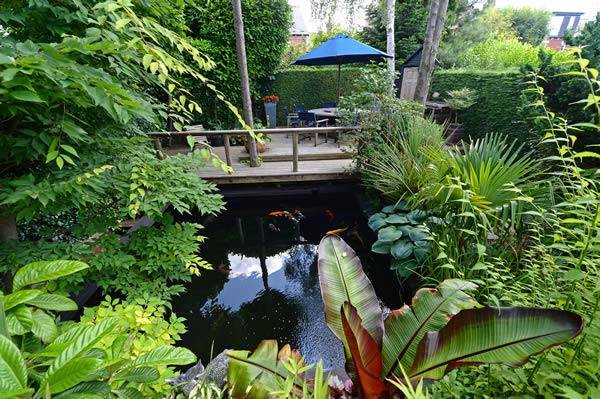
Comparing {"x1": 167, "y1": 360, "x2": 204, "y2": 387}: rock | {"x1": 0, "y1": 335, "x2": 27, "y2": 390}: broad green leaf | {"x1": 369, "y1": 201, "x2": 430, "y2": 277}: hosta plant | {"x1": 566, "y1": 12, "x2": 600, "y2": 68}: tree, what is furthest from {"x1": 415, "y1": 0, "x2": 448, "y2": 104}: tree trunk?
{"x1": 0, "y1": 335, "x2": 27, "y2": 390}: broad green leaf

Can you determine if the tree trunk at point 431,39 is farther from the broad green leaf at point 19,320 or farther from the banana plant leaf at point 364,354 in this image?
the broad green leaf at point 19,320

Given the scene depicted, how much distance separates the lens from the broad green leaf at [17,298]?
95cm

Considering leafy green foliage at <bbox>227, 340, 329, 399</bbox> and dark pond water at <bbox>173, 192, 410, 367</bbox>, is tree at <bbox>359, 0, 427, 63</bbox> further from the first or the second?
leafy green foliage at <bbox>227, 340, 329, 399</bbox>

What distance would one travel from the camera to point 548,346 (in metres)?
1.05

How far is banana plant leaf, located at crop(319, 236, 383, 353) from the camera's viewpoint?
1566 mm

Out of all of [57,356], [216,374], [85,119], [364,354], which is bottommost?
[216,374]

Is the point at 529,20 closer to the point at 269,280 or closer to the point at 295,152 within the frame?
the point at 295,152

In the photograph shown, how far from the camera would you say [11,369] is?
28.0 inches

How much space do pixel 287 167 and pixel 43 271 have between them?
4.92m

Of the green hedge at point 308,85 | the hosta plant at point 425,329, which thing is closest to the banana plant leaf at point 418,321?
the hosta plant at point 425,329

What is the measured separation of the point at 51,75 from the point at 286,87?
10102mm

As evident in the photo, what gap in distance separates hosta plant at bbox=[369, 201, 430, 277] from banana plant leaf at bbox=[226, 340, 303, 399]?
1.77m

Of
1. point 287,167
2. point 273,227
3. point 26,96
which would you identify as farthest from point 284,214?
point 26,96

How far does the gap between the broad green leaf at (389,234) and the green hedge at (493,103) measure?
3.41m
